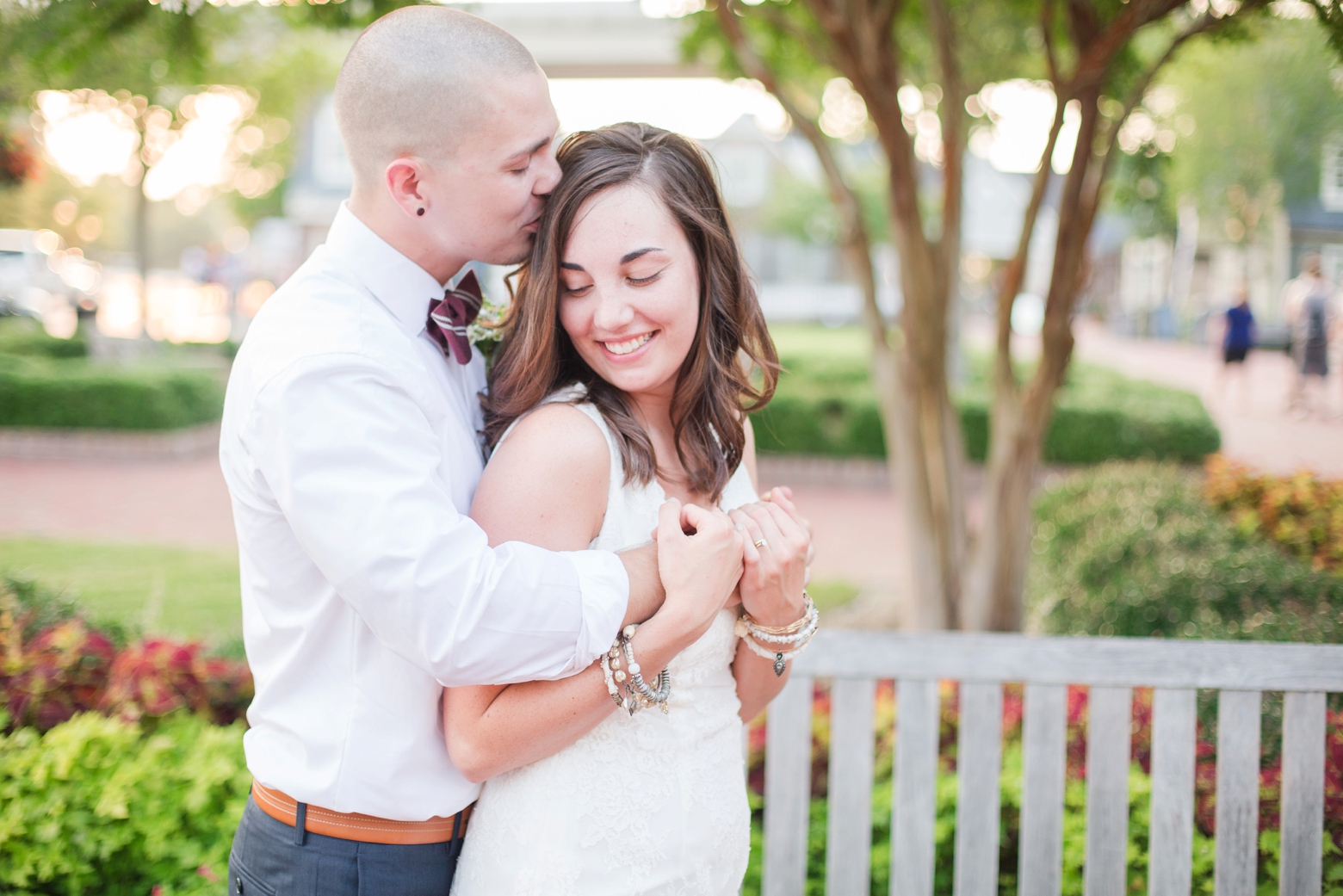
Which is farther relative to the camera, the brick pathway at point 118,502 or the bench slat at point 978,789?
the brick pathway at point 118,502

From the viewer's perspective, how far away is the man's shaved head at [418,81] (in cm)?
153

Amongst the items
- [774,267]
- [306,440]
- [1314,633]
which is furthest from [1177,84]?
[774,267]

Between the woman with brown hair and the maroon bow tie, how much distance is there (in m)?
0.09

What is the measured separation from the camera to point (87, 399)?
11.1 m

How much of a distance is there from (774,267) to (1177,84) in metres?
35.8

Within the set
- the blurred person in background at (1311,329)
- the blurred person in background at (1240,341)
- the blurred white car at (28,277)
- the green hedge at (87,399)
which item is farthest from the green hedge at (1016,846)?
the blurred white car at (28,277)

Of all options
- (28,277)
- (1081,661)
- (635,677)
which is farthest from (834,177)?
(28,277)

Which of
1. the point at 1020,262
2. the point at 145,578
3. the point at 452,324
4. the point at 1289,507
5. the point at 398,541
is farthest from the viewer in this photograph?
the point at 145,578

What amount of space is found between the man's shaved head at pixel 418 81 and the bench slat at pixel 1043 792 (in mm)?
1865

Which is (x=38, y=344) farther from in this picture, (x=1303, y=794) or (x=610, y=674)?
(x=1303, y=794)

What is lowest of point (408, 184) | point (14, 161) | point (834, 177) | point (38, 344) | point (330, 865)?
point (38, 344)

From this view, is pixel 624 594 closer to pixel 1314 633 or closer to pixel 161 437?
pixel 1314 633

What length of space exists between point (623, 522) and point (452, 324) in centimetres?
43

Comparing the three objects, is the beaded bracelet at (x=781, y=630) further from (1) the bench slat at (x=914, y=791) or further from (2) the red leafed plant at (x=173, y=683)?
(2) the red leafed plant at (x=173, y=683)
